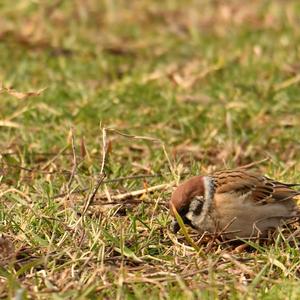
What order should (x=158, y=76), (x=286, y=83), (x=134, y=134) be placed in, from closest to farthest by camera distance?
(x=134, y=134), (x=286, y=83), (x=158, y=76)

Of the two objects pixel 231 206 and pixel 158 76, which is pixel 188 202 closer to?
pixel 231 206

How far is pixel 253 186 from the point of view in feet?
16.6

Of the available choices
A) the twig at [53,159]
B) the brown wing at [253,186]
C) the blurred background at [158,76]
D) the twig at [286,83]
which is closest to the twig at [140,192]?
the brown wing at [253,186]

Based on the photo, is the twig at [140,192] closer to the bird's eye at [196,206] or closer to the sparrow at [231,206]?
the sparrow at [231,206]

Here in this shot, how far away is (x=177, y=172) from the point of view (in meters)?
5.65

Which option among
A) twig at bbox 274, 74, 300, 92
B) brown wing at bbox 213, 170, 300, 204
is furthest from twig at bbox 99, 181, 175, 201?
twig at bbox 274, 74, 300, 92

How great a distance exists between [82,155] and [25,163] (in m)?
0.38

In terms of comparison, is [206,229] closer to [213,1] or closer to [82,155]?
[82,155]

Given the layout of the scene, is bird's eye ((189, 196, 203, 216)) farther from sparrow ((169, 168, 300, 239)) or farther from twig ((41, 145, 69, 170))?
twig ((41, 145, 69, 170))

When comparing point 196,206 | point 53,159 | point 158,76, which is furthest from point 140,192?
point 158,76

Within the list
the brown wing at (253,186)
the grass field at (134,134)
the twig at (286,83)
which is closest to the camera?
the grass field at (134,134)

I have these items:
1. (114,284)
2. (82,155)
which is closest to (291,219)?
(114,284)

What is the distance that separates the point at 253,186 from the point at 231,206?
0.21 meters

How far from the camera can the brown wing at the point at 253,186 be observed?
16.5ft
